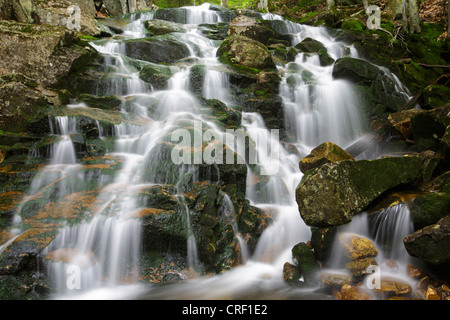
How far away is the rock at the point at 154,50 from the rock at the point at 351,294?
10580 millimetres

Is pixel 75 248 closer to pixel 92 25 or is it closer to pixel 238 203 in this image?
pixel 238 203

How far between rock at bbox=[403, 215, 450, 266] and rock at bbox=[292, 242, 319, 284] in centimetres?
129

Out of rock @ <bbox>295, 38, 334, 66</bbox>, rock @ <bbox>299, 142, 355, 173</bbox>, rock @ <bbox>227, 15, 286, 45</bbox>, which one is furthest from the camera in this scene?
rock @ <bbox>227, 15, 286, 45</bbox>

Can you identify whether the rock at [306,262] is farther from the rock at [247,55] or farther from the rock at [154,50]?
the rock at [154,50]

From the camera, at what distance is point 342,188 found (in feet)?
13.4

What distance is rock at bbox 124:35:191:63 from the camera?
11.0m

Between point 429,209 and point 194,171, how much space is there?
12.6 ft

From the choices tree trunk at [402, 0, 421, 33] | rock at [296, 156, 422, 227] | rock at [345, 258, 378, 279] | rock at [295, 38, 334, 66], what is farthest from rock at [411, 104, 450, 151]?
tree trunk at [402, 0, 421, 33]

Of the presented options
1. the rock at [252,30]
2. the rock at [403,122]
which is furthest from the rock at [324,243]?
the rock at [252,30]

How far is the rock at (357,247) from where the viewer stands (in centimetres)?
381

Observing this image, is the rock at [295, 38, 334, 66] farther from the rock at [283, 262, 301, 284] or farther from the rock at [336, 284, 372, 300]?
the rock at [336, 284, 372, 300]

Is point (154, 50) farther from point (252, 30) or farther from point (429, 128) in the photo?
point (429, 128)
